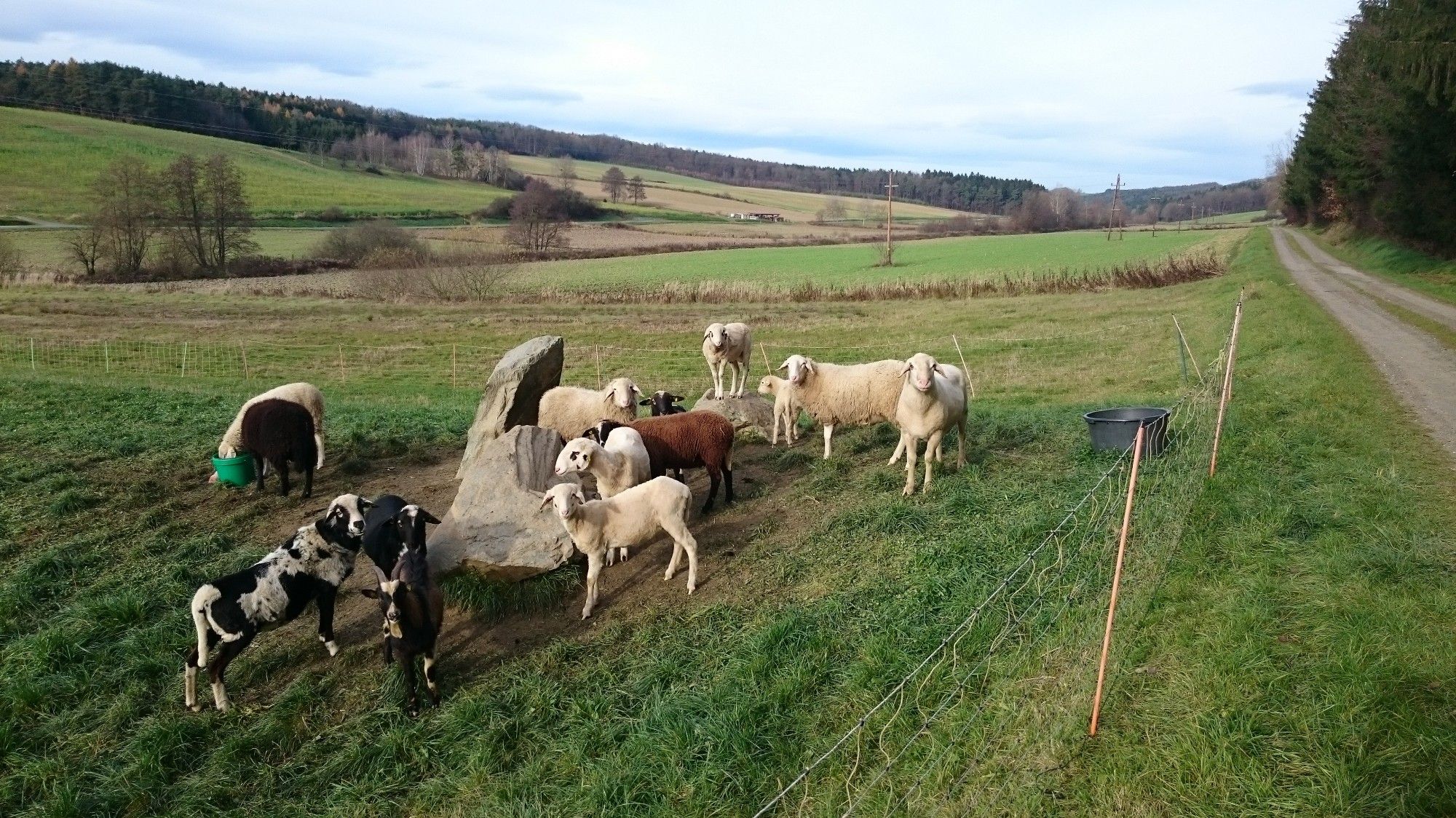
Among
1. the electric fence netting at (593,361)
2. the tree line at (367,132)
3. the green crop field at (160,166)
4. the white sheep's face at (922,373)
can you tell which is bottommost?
the electric fence netting at (593,361)

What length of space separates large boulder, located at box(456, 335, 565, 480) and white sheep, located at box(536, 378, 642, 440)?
253 mm

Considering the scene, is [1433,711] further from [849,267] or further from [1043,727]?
[849,267]

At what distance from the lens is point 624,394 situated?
12.4m

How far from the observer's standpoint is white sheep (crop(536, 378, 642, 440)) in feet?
40.8

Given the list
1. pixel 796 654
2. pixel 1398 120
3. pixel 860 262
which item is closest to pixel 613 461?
pixel 796 654

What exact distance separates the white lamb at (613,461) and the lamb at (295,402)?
4.82 metres

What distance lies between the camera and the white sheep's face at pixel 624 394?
1238cm

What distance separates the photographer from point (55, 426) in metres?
14.8

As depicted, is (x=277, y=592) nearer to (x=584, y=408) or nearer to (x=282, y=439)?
(x=282, y=439)

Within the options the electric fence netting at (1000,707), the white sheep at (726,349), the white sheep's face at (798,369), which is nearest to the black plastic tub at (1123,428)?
the electric fence netting at (1000,707)

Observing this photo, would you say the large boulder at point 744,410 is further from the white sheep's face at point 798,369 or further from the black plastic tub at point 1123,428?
the black plastic tub at point 1123,428

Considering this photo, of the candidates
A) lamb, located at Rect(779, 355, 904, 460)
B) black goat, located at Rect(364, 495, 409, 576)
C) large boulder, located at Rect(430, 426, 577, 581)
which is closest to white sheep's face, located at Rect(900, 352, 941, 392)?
lamb, located at Rect(779, 355, 904, 460)

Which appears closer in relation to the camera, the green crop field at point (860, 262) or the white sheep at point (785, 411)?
the white sheep at point (785, 411)

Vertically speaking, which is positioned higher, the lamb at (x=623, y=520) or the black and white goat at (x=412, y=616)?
the lamb at (x=623, y=520)
